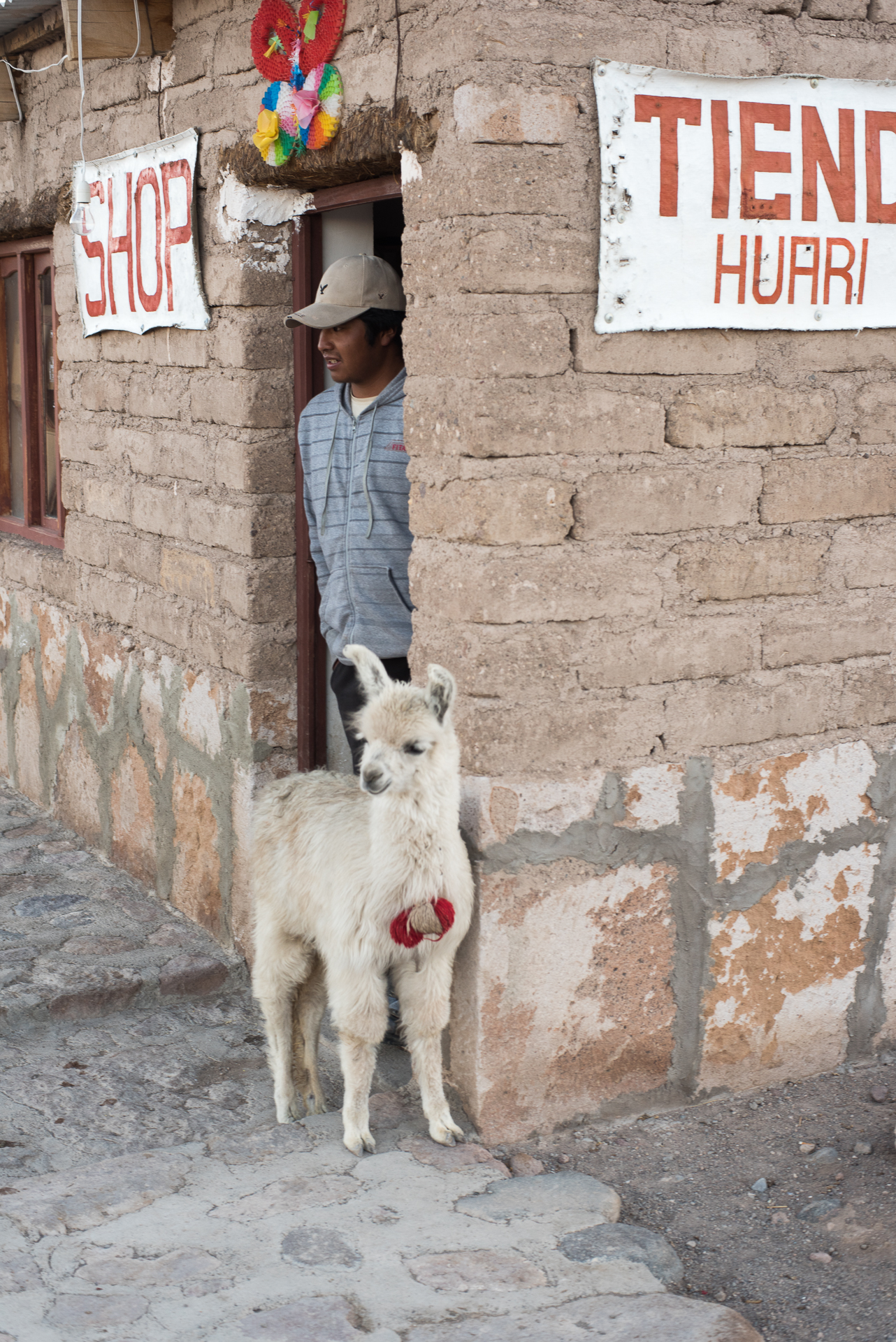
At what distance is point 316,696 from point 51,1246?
83.5 inches

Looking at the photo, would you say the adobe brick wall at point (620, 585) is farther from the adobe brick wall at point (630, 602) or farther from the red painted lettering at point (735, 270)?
the red painted lettering at point (735, 270)

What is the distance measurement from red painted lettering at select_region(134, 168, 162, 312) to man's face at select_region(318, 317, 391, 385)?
1215mm

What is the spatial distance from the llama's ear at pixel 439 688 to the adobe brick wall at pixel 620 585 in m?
0.31

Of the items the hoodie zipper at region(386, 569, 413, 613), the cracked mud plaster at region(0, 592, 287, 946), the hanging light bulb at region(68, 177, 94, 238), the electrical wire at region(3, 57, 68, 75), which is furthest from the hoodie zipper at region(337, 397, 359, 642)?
the electrical wire at region(3, 57, 68, 75)

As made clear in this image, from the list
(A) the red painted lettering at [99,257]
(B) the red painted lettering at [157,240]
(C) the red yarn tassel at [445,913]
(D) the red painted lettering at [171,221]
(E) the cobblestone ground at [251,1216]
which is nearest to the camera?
(E) the cobblestone ground at [251,1216]

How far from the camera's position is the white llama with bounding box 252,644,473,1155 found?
132 inches

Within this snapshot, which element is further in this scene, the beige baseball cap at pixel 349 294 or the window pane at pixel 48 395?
the window pane at pixel 48 395

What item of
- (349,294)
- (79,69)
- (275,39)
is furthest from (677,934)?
(79,69)

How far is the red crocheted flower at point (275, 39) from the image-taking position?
14.0 ft

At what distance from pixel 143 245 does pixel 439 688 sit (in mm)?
2761

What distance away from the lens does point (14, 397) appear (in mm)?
7555

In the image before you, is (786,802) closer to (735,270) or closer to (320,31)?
(735,270)

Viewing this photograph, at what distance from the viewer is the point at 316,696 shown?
4.88 meters

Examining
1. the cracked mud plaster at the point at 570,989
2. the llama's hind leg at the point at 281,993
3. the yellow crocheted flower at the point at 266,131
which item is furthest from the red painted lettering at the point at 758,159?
the llama's hind leg at the point at 281,993
